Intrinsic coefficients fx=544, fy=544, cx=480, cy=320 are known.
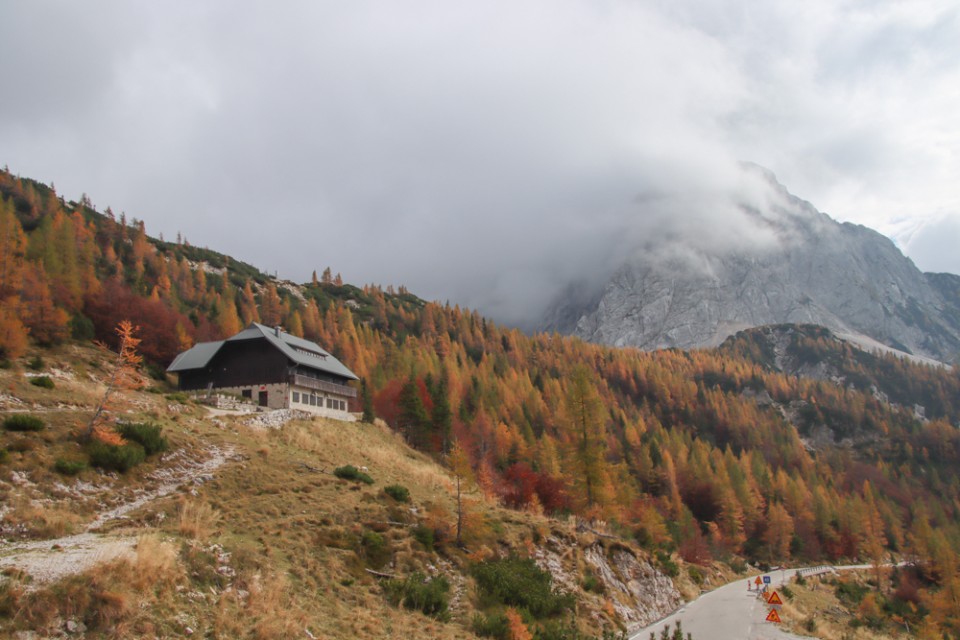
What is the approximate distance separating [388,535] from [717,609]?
2779 centimetres

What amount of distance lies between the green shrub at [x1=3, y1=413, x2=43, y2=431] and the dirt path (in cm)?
570

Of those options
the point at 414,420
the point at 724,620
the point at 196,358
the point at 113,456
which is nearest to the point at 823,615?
the point at 724,620

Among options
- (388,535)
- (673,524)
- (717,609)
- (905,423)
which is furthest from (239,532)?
(905,423)

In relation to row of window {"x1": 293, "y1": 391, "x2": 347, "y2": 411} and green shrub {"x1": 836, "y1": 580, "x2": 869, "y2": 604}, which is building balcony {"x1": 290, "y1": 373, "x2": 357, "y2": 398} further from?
green shrub {"x1": 836, "y1": 580, "x2": 869, "y2": 604}

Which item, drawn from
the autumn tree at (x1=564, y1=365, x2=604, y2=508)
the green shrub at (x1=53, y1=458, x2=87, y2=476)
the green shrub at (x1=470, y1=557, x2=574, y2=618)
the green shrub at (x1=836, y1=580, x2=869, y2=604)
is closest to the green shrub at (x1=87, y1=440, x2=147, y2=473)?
the green shrub at (x1=53, y1=458, x2=87, y2=476)

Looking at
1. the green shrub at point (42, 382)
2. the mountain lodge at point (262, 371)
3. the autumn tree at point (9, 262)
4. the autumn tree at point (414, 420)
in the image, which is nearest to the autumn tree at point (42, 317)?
the autumn tree at point (9, 262)

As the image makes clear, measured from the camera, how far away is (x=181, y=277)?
457 ft

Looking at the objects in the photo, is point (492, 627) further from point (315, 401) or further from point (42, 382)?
point (315, 401)

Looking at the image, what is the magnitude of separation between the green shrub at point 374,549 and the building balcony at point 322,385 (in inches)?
1361

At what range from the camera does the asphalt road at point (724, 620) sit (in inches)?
1215

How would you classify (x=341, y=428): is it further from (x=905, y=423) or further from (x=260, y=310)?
(x=905, y=423)

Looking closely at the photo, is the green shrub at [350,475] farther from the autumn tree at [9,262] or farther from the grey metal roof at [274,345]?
the autumn tree at [9,262]

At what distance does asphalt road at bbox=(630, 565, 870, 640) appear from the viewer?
30859mm

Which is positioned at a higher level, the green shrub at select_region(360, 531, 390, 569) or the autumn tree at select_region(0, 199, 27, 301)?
the autumn tree at select_region(0, 199, 27, 301)
